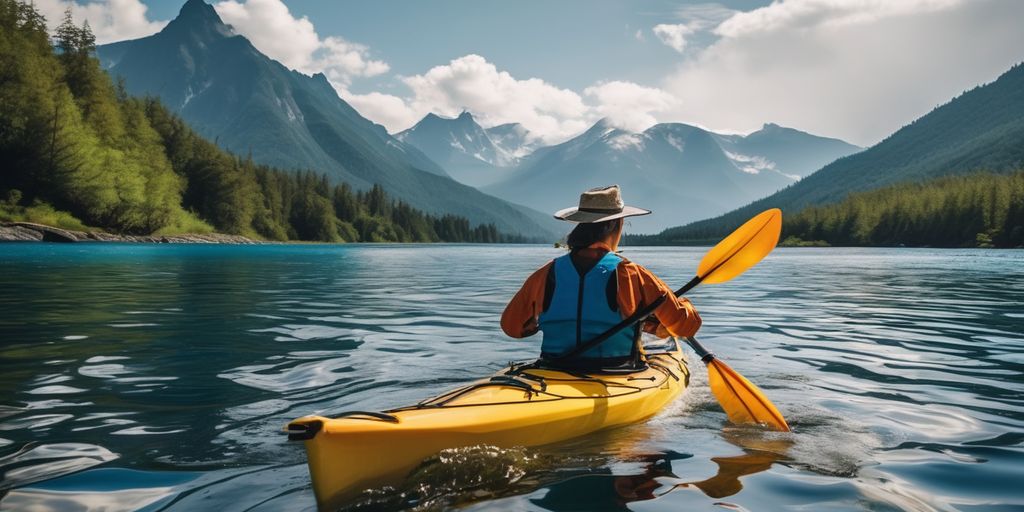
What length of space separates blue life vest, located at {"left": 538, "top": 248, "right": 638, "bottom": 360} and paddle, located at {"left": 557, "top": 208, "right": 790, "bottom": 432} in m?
0.10

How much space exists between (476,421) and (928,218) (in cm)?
13378

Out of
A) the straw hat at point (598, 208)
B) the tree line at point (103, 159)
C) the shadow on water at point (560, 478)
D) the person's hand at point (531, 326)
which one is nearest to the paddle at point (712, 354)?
the person's hand at point (531, 326)

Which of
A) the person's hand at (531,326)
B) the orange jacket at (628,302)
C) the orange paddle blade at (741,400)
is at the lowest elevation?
the orange paddle blade at (741,400)

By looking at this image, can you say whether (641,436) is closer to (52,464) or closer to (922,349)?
(52,464)

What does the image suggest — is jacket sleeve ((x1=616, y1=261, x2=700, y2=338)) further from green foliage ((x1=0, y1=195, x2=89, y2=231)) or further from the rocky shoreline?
green foliage ((x1=0, y1=195, x2=89, y2=231))

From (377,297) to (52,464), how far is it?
1634 cm

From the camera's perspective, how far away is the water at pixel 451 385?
191 inches

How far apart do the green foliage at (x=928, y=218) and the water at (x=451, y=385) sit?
103233 mm

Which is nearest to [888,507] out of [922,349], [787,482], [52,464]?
[787,482]

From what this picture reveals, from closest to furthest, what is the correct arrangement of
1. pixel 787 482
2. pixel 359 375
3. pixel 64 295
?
1. pixel 787 482
2. pixel 359 375
3. pixel 64 295

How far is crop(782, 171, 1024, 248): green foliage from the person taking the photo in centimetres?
9919

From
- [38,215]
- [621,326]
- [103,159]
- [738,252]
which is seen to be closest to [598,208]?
[621,326]

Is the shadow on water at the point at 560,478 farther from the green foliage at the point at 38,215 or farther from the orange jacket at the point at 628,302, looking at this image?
the green foliage at the point at 38,215

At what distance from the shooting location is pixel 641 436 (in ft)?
21.3
